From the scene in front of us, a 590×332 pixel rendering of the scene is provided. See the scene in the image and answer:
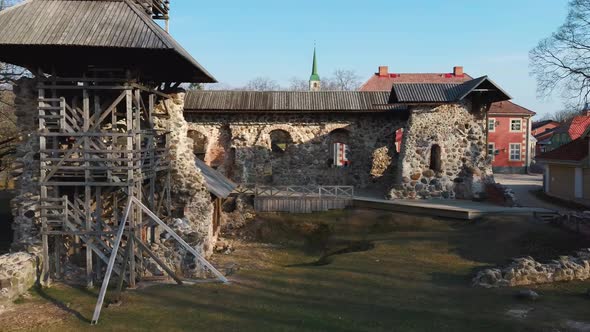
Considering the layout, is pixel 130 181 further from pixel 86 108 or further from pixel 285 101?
pixel 285 101

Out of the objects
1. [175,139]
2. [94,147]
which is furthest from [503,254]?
[94,147]

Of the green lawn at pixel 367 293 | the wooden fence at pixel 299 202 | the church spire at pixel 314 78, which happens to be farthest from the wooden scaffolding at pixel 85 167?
the church spire at pixel 314 78

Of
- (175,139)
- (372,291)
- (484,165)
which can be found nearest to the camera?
(372,291)

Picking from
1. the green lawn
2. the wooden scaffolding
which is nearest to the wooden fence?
the green lawn

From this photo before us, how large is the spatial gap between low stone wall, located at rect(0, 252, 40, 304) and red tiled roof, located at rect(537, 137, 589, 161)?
74.4ft

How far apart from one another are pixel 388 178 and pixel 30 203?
18067 millimetres

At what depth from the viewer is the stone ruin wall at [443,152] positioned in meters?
21.0

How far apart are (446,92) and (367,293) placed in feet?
44.5

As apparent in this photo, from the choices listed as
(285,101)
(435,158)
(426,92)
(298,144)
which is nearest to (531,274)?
(435,158)

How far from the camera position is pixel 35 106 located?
1211 centimetres

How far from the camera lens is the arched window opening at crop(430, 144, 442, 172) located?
21180 mm

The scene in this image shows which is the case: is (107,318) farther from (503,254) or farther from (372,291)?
(503,254)

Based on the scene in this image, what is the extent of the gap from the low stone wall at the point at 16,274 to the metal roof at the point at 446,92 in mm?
15879

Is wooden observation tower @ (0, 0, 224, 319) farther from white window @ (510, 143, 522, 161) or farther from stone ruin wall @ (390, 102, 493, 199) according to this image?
white window @ (510, 143, 522, 161)
